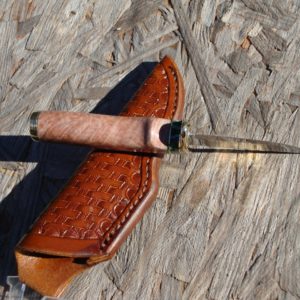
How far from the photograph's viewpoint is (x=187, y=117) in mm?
1634

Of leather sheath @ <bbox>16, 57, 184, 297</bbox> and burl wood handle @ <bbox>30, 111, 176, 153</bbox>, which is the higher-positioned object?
burl wood handle @ <bbox>30, 111, 176, 153</bbox>

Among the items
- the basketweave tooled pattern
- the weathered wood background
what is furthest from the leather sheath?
the weathered wood background

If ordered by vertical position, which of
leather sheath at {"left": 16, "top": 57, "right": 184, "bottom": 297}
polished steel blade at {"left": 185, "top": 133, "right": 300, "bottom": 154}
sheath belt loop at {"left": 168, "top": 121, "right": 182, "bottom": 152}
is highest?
sheath belt loop at {"left": 168, "top": 121, "right": 182, "bottom": 152}

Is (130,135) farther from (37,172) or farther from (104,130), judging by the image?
(37,172)

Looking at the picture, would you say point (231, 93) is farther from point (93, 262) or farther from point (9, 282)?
point (9, 282)

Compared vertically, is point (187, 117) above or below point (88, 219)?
above

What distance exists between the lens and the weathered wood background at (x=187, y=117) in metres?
1.49

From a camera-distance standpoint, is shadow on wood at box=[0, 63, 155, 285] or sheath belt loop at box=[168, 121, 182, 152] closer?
sheath belt loop at box=[168, 121, 182, 152]

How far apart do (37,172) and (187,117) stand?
1.30 feet

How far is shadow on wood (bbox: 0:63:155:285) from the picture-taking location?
1.64m

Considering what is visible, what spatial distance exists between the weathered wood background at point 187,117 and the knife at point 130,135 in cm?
5

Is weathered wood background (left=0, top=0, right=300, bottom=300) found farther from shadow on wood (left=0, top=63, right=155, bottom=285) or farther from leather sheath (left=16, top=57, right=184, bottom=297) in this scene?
leather sheath (left=16, top=57, right=184, bottom=297)

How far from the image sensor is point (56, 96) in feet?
5.75

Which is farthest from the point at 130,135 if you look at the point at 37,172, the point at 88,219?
the point at 37,172
